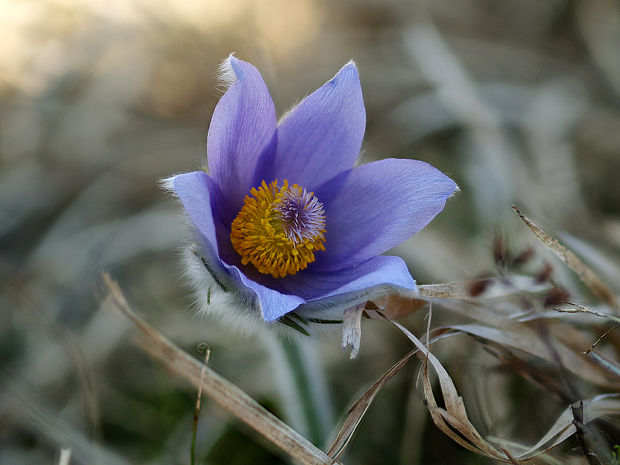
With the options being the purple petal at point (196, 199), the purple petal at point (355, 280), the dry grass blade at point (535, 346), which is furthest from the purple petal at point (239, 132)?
the dry grass blade at point (535, 346)

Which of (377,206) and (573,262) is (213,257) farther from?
(573,262)

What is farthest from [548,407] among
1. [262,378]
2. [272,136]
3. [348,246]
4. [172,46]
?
[172,46]

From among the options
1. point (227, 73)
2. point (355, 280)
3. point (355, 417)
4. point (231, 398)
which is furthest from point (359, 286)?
point (227, 73)

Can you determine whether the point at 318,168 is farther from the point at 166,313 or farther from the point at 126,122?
the point at 126,122

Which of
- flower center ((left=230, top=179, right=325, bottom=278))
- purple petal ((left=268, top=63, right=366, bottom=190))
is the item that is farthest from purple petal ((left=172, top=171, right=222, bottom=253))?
purple petal ((left=268, top=63, right=366, bottom=190))

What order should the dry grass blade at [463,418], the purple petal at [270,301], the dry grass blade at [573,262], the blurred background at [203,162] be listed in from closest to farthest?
the purple petal at [270,301] → the dry grass blade at [463,418] → the dry grass blade at [573,262] → the blurred background at [203,162]

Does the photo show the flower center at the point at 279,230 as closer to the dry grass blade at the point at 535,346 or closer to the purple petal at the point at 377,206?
the purple petal at the point at 377,206
